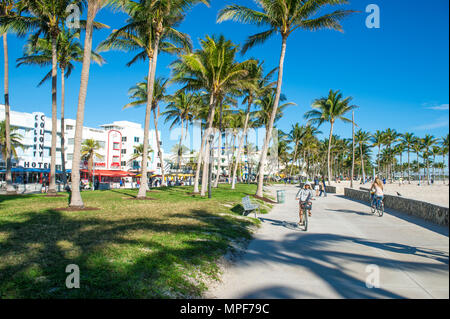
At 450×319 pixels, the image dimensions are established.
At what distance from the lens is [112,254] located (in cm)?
567

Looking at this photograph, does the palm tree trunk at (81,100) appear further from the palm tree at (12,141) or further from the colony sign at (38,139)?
the colony sign at (38,139)

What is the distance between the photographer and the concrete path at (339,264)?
450 cm

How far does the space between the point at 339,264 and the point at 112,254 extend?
4.30 m

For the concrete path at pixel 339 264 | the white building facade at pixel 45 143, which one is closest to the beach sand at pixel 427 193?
the concrete path at pixel 339 264

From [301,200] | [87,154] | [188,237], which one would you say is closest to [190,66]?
[301,200]

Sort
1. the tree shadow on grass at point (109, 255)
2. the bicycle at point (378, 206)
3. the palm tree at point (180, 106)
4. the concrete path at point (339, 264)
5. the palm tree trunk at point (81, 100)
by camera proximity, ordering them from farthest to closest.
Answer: the palm tree at point (180, 106) < the bicycle at point (378, 206) < the palm tree trunk at point (81, 100) < the concrete path at point (339, 264) < the tree shadow on grass at point (109, 255)

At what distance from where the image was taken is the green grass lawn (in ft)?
13.8

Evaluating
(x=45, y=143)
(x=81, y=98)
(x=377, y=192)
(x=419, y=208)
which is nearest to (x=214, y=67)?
(x=81, y=98)

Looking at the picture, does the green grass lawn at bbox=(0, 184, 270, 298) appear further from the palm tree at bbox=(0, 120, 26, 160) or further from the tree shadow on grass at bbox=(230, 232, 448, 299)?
the palm tree at bbox=(0, 120, 26, 160)

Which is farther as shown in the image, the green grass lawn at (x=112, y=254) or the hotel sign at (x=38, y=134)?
the hotel sign at (x=38, y=134)

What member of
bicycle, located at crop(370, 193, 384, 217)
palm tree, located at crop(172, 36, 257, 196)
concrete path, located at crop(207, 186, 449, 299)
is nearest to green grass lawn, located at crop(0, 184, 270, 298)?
concrete path, located at crop(207, 186, 449, 299)

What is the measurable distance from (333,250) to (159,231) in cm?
439

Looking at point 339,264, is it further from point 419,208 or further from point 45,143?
point 45,143
